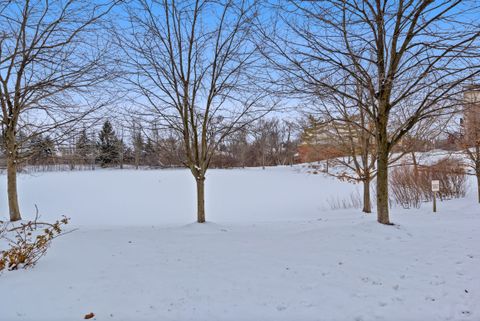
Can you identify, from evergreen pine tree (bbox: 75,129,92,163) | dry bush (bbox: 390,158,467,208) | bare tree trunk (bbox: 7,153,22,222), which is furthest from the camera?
dry bush (bbox: 390,158,467,208)

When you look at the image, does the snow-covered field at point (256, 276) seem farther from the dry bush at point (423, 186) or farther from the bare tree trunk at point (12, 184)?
the dry bush at point (423, 186)

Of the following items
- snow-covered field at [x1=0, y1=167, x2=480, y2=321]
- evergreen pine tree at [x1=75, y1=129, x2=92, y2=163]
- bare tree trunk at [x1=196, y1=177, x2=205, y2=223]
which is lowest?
snow-covered field at [x1=0, y1=167, x2=480, y2=321]

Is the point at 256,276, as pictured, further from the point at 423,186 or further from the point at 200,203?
the point at 423,186

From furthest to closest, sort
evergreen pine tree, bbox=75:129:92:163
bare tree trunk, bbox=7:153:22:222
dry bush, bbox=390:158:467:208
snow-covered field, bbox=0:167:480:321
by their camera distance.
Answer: dry bush, bbox=390:158:467:208 → evergreen pine tree, bbox=75:129:92:163 → bare tree trunk, bbox=7:153:22:222 → snow-covered field, bbox=0:167:480:321

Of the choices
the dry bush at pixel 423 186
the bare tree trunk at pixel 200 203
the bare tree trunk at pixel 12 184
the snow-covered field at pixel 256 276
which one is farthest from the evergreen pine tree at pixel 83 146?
the dry bush at pixel 423 186

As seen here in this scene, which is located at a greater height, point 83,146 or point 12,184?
point 83,146

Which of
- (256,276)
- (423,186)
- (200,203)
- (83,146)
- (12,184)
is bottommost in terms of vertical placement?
(256,276)

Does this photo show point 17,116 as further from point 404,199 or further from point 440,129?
point 404,199

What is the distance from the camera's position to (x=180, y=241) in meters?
4.20

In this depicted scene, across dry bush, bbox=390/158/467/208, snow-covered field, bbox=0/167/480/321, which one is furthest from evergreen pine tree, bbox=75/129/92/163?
dry bush, bbox=390/158/467/208

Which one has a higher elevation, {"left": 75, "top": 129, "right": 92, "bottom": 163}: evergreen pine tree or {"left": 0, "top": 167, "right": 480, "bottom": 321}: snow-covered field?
{"left": 75, "top": 129, "right": 92, "bottom": 163}: evergreen pine tree

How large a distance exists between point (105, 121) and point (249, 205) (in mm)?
9049

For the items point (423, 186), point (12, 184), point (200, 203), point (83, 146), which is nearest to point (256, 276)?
point (200, 203)

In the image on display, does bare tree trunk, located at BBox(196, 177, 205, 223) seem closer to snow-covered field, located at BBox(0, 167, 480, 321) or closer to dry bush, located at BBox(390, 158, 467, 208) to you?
snow-covered field, located at BBox(0, 167, 480, 321)
